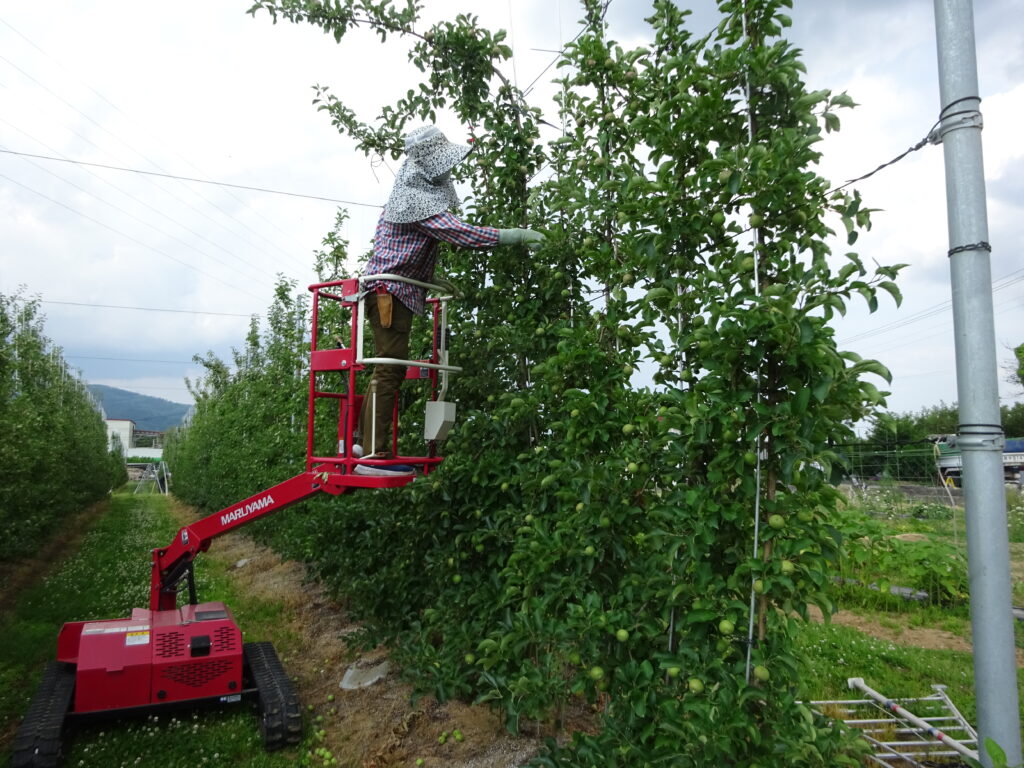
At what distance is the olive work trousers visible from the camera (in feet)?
13.2

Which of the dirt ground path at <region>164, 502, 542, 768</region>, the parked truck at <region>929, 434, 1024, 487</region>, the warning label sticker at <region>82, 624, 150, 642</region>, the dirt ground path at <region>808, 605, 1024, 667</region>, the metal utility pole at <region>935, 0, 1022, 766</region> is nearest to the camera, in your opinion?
the metal utility pole at <region>935, 0, 1022, 766</region>

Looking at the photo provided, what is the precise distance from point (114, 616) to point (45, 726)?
14.2 feet

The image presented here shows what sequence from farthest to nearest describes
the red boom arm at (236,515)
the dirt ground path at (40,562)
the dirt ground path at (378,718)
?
the dirt ground path at (40,562)
the dirt ground path at (378,718)
the red boom arm at (236,515)

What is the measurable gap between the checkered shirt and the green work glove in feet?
0.15

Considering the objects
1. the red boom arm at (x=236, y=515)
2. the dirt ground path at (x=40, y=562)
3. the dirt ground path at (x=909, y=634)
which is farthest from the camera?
the dirt ground path at (x=40, y=562)

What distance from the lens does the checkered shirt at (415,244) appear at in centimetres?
395

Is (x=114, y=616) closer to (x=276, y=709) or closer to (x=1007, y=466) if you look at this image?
(x=276, y=709)

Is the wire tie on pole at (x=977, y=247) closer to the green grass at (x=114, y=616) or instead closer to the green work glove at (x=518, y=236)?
the green work glove at (x=518, y=236)

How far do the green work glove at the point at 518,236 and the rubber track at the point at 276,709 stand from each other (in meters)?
3.30

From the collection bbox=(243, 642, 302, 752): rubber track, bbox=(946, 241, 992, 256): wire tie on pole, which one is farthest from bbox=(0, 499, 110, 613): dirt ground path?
bbox=(946, 241, 992, 256): wire tie on pole

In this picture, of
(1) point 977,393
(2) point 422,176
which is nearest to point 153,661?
(2) point 422,176

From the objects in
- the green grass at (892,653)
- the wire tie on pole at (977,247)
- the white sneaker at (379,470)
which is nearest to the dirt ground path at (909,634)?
the green grass at (892,653)

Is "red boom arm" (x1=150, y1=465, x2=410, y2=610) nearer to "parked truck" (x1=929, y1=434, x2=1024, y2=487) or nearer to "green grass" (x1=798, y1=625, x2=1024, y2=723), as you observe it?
"green grass" (x1=798, y1=625, x2=1024, y2=723)

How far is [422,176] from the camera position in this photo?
4078mm
